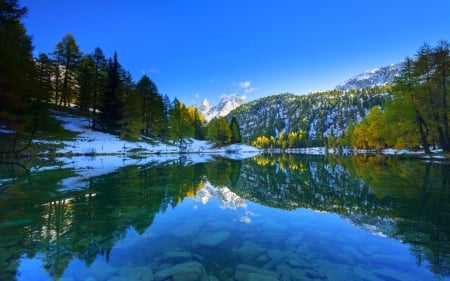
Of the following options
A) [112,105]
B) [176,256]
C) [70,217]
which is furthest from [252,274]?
[112,105]

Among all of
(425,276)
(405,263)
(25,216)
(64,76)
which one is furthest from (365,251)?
(64,76)

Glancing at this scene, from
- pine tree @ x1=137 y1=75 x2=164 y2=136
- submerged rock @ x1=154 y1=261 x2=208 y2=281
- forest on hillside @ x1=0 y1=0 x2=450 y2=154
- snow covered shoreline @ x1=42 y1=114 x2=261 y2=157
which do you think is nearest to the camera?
submerged rock @ x1=154 y1=261 x2=208 y2=281

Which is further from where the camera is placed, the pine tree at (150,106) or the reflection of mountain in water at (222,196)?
the pine tree at (150,106)

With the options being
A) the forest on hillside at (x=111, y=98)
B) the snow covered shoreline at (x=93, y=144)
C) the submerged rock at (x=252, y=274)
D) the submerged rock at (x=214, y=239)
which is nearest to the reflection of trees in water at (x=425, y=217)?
the submerged rock at (x=252, y=274)

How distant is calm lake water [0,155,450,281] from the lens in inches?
244

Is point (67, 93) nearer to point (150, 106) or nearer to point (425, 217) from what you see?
point (150, 106)

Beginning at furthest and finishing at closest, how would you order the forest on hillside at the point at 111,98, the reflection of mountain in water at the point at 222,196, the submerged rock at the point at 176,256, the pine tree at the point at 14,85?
1. the forest on hillside at the point at 111,98
2. the pine tree at the point at 14,85
3. the reflection of mountain in water at the point at 222,196
4. the submerged rock at the point at 176,256

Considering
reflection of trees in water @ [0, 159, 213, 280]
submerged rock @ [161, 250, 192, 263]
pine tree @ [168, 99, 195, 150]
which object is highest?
pine tree @ [168, 99, 195, 150]

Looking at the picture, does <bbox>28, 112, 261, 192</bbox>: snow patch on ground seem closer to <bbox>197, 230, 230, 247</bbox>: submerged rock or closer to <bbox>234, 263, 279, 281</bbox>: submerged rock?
<bbox>197, 230, 230, 247</bbox>: submerged rock

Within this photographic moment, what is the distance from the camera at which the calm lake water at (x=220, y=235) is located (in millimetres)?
6195

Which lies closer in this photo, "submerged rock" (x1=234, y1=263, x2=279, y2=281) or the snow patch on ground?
"submerged rock" (x1=234, y1=263, x2=279, y2=281)

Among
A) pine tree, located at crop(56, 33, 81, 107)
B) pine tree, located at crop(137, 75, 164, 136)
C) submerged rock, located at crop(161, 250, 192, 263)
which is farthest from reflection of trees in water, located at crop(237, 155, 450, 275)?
pine tree, located at crop(137, 75, 164, 136)

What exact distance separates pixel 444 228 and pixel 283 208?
6103 mm

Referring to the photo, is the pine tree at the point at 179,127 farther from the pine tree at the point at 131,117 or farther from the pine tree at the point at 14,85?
the pine tree at the point at 14,85
